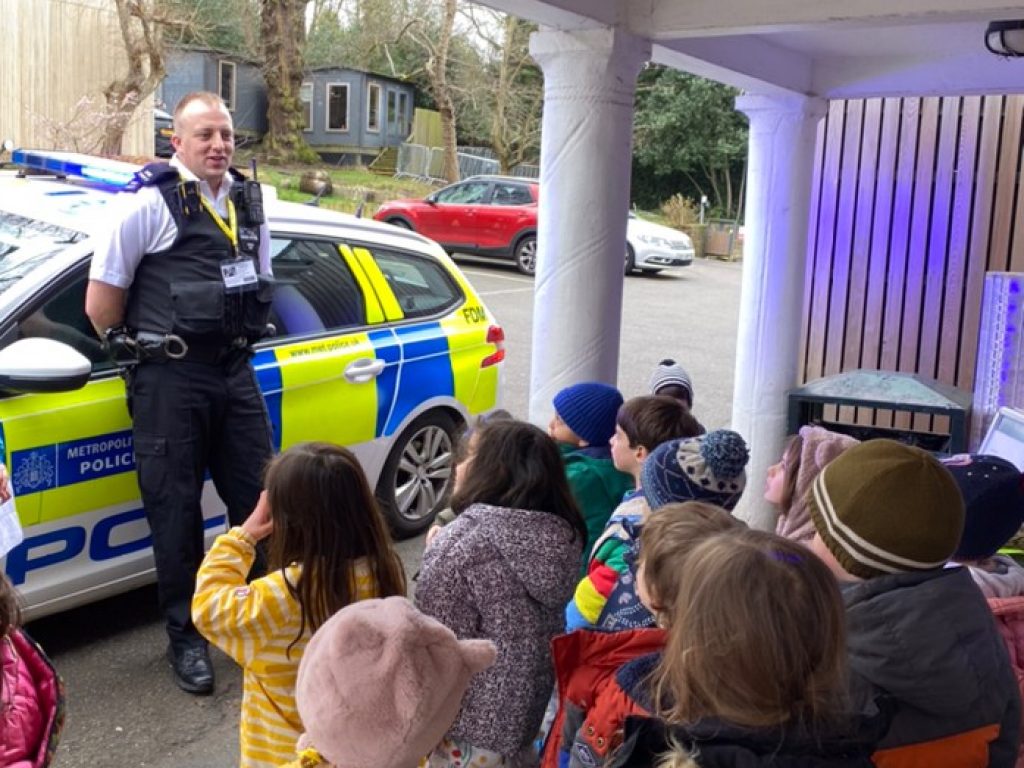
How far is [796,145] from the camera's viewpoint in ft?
18.0

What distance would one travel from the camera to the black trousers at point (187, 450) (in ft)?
12.1

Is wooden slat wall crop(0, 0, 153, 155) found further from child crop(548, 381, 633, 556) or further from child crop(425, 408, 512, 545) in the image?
child crop(425, 408, 512, 545)

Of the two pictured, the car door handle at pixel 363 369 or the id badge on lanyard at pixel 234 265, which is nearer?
the id badge on lanyard at pixel 234 265

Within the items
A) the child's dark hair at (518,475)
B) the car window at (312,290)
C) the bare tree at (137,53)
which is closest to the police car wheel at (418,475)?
the car window at (312,290)

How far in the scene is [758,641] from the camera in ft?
5.41

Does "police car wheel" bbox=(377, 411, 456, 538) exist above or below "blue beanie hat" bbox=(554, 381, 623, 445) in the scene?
below

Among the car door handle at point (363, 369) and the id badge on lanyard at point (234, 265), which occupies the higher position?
the id badge on lanyard at point (234, 265)

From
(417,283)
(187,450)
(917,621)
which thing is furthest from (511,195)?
(917,621)

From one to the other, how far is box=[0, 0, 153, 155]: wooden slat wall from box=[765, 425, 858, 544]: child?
14430mm

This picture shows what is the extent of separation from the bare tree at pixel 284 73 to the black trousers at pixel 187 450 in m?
22.8

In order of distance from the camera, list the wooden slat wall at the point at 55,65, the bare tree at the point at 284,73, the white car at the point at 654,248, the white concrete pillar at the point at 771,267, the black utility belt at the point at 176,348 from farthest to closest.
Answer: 1. the bare tree at the point at 284,73
2. the white car at the point at 654,248
3. the wooden slat wall at the point at 55,65
4. the white concrete pillar at the point at 771,267
5. the black utility belt at the point at 176,348

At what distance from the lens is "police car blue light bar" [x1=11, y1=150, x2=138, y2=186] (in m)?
4.38

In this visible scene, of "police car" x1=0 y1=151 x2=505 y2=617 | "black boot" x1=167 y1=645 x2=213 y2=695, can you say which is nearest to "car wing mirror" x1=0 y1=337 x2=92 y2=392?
"police car" x1=0 y1=151 x2=505 y2=617

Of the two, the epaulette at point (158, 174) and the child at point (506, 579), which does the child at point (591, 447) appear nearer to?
the child at point (506, 579)
